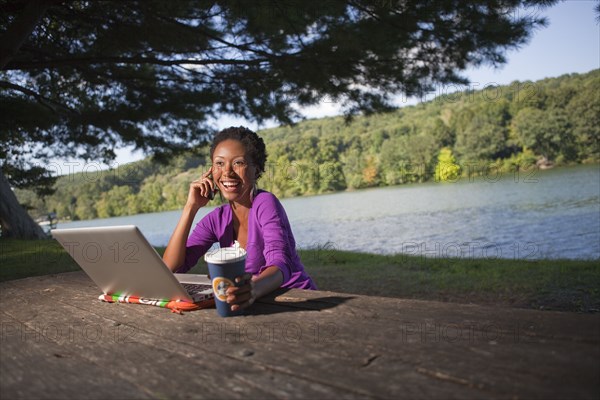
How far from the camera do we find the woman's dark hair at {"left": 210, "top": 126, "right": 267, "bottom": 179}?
5.75 ft

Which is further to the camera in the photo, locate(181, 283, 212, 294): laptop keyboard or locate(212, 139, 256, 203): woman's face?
locate(212, 139, 256, 203): woman's face

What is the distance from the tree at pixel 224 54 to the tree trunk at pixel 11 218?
2.17 m

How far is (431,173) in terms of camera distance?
4088cm

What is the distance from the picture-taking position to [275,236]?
1.53 metres

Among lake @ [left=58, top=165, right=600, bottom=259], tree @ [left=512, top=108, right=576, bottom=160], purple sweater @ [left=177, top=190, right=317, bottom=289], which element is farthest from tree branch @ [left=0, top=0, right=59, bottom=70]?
tree @ [left=512, top=108, right=576, bottom=160]

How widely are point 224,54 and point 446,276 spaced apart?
3416 millimetres

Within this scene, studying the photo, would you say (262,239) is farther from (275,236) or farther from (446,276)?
(446,276)

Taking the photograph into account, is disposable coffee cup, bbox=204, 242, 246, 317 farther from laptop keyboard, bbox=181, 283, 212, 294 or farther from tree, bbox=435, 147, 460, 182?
tree, bbox=435, 147, 460, 182

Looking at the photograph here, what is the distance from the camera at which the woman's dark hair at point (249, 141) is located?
175 centimetres

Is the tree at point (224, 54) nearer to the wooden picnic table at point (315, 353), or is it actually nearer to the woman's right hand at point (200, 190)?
the woman's right hand at point (200, 190)

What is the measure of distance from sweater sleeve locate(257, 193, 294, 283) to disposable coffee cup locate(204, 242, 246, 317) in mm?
291

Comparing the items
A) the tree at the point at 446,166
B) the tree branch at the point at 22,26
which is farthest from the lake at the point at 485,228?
the tree at the point at 446,166

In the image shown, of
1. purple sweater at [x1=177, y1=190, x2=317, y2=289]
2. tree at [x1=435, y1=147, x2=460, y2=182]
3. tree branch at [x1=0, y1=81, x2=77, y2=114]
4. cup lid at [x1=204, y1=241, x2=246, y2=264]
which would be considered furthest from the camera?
tree at [x1=435, y1=147, x2=460, y2=182]

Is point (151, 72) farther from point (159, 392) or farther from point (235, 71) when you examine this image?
point (159, 392)
